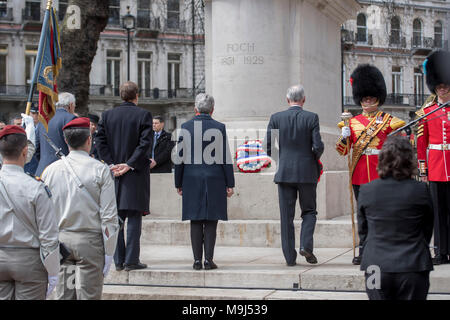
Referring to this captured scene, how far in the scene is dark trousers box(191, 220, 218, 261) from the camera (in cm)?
819

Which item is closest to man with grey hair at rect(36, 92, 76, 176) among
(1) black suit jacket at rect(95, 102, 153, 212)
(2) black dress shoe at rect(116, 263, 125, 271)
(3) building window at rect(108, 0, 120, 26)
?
(1) black suit jacket at rect(95, 102, 153, 212)

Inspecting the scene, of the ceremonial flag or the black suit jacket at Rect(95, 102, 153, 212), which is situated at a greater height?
the ceremonial flag

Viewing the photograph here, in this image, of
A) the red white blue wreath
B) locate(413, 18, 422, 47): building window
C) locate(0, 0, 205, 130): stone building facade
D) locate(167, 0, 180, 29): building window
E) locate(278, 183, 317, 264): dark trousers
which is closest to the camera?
locate(278, 183, 317, 264): dark trousers

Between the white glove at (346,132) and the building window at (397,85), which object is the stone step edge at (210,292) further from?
the building window at (397,85)

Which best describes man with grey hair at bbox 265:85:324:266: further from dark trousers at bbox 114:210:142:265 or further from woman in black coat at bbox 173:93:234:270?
dark trousers at bbox 114:210:142:265

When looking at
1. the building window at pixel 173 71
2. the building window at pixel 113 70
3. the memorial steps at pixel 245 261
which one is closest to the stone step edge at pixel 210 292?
the memorial steps at pixel 245 261

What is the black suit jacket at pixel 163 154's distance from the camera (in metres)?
12.3

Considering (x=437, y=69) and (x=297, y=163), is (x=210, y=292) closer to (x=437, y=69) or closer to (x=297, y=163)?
(x=297, y=163)

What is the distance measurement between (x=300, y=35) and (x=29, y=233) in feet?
23.1

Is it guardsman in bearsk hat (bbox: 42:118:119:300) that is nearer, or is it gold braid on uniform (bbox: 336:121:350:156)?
guardsman in bearsk hat (bbox: 42:118:119:300)
